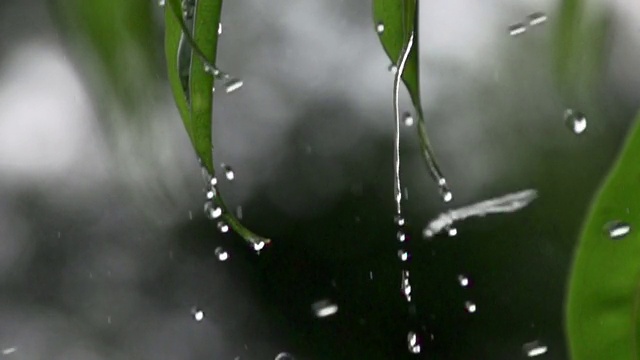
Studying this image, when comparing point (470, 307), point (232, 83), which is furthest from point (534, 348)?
point (232, 83)

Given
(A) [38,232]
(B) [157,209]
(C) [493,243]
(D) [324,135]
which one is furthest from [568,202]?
(A) [38,232]

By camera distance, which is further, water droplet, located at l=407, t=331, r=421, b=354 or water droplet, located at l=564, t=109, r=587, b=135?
water droplet, located at l=407, t=331, r=421, b=354

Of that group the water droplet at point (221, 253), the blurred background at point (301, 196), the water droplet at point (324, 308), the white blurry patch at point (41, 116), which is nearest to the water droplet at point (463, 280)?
the blurred background at point (301, 196)

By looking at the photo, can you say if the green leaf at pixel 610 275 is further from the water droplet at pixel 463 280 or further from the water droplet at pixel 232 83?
the water droplet at pixel 463 280

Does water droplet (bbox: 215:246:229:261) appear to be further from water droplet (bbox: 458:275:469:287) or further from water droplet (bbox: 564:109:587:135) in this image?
water droplet (bbox: 564:109:587:135)

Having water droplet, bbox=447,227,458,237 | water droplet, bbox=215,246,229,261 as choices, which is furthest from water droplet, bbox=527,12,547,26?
water droplet, bbox=215,246,229,261

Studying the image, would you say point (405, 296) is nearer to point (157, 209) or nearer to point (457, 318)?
point (457, 318)
